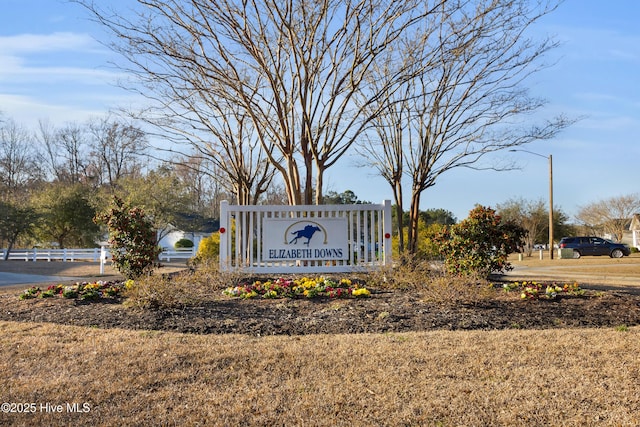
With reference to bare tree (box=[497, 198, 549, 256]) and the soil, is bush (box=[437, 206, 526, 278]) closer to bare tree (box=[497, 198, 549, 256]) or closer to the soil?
the soil

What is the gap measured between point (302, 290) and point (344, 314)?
188cm

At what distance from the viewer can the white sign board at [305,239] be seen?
40.3 ft

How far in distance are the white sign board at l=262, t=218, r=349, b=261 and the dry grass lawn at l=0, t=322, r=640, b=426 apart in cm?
569

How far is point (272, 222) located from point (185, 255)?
2298 cm

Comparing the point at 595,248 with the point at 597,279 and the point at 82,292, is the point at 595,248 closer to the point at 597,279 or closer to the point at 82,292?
the point at 597,279

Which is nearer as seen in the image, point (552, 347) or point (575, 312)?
point (552, 347)

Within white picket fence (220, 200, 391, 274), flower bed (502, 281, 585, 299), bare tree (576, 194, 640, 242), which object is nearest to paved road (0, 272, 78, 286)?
white picket fence (220, 200, 391, 274)

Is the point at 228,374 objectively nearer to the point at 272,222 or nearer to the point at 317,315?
the point at 317,315

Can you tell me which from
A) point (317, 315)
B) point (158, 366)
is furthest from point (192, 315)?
point (158, 366)

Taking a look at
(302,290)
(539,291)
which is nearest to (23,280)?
(302,290)

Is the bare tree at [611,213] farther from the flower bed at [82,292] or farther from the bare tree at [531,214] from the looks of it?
the flower bed at [82,292]

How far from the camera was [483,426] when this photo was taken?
3.98 metres

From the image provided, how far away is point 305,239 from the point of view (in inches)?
487

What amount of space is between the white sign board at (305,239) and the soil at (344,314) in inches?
120
